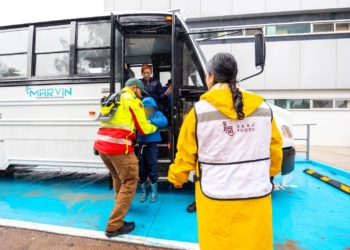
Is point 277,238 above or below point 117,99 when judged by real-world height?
below

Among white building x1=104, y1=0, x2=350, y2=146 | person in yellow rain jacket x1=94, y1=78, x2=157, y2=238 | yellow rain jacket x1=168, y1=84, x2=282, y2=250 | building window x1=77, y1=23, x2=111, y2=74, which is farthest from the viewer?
white building x1=104, y1=0, x2=350, y2=146

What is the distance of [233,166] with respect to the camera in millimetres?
1413

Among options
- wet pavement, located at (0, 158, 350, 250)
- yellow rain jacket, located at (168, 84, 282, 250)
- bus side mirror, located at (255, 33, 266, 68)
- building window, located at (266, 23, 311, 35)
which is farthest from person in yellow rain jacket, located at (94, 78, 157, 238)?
building window, located at (266, 23, 311, 35)

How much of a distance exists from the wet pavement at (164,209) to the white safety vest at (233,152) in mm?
1463

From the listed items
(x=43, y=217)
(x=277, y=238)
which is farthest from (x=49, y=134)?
(x=277, y=238)

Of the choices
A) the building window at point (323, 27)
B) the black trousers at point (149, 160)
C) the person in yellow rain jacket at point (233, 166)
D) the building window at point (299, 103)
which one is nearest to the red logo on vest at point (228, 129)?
the person in yellow rain jacket at point (233, 166)

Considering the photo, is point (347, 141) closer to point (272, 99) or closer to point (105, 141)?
point (272, 99)

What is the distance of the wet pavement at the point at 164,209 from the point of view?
2.70m

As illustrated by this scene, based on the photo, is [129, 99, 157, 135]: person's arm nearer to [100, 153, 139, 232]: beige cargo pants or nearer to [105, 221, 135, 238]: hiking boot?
[100, 153, 139, 232]: beige cargo pants

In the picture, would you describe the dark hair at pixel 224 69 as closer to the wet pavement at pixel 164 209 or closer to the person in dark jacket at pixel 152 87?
the wet pavement at pixel 164 209

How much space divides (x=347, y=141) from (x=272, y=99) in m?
4.19

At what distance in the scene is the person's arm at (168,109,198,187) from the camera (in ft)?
4.97

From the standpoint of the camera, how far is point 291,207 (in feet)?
11.5

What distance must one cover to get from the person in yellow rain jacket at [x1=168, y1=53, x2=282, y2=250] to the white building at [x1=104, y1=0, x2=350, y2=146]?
10.8 m
